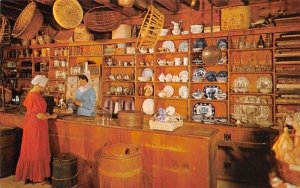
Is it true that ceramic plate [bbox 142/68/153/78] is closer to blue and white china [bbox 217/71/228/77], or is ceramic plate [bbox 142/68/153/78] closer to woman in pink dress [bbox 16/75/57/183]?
blue and white china [bbox 217/71/228/77]

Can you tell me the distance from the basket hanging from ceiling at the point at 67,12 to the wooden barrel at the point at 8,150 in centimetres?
200

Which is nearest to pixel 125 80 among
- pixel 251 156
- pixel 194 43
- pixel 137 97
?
pixel 137 97

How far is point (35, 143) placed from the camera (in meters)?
3.78

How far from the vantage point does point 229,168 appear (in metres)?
4.34

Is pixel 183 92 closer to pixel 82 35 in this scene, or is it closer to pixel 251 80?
pixel 251 80

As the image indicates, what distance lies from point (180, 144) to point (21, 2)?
4.35 m

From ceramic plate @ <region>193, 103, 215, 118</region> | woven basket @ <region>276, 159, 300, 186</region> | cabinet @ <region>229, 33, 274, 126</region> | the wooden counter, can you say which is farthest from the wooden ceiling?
woven basket @ <region>276, 159, 300, 186</region>

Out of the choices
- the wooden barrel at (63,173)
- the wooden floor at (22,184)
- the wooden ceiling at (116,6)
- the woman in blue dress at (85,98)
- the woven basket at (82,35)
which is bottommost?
the wooden floor at (22,184)

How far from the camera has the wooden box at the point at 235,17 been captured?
4379 mm

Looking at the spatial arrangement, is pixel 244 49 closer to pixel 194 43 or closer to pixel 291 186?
pixel 194 43

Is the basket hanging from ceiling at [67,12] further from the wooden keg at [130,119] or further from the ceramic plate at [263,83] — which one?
the ceramic plate at [263,83]

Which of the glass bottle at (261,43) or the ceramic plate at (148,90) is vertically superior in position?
the glass bottle at (261,43)

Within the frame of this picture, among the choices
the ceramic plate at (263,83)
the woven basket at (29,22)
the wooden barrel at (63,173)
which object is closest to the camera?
the wooden barrel at (63,173)

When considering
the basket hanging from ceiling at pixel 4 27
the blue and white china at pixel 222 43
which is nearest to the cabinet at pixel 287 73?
the blue and white china at pixel 222 43
